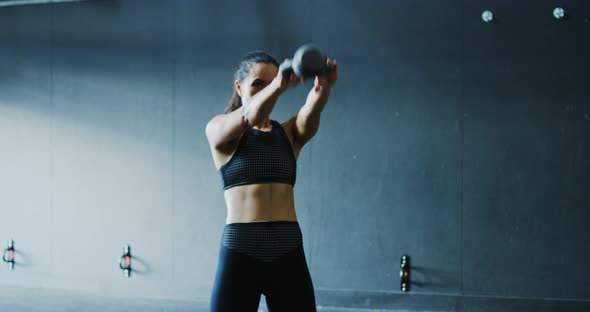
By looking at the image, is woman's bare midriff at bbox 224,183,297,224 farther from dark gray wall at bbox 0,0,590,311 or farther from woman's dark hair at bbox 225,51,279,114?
dark gray wall at bbox 0,0,590,311

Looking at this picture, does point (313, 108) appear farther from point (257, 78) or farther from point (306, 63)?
point (306, 63)

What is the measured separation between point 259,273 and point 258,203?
0.66 feet

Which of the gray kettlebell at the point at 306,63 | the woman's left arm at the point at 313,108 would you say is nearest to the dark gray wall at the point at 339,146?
the woman's left arm at the point at 313,108

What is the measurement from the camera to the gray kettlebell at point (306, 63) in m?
1.46

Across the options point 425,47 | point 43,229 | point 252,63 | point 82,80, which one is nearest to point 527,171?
point 425,47

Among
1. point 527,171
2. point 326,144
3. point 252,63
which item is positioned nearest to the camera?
point 252,63

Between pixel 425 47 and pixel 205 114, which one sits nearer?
pixel 425 47

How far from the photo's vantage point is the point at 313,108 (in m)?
1.87

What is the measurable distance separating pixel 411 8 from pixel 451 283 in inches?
70.7

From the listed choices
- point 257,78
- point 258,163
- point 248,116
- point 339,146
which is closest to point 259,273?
point 258,163

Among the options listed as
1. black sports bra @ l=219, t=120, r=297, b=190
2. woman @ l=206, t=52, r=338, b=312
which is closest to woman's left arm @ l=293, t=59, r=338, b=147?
woman @ l=206, t=52, r=338, b=312

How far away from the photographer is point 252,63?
1.80 metres

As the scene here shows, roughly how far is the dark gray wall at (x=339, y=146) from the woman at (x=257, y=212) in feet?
7.01

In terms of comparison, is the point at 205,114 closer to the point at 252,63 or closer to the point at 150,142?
the point at 150,142
